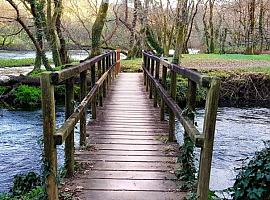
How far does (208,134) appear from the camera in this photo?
11.8ft

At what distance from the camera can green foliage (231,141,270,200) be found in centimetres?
397

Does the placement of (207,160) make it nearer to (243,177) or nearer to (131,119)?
(243,177)

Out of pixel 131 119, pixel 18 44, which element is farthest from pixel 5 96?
pixel 18 44

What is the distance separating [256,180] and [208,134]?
34.9 inches

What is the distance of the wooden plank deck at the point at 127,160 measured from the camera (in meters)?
4.45

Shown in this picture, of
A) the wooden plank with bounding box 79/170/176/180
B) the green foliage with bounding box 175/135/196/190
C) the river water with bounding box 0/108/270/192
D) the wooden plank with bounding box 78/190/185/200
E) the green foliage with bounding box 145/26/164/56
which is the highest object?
the green foliage with bounding box 145/26/164/56

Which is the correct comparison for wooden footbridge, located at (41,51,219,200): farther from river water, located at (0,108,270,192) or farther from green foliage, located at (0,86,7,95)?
green foliage, located at (0,86,7,95)

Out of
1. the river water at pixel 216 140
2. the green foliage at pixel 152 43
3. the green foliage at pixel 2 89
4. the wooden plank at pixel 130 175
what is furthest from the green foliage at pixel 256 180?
the green foliage at pixel 152 43

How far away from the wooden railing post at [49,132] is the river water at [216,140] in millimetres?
3195

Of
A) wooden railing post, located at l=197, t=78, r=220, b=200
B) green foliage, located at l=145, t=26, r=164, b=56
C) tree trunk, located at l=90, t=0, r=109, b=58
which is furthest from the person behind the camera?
green foliage, located at l=145, t=26, r=164, b=56

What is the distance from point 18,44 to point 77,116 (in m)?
45.4

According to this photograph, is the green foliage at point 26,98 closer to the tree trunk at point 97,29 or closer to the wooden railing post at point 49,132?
the tree trunk at point 97,29

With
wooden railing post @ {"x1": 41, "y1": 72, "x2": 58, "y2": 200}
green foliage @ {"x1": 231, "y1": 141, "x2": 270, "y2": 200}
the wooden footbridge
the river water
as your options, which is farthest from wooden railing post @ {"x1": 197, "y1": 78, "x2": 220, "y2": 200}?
the river water

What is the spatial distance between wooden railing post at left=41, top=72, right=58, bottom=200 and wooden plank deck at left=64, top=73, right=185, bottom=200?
0.57m
